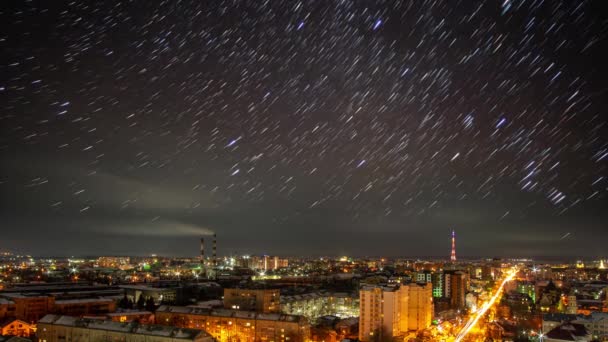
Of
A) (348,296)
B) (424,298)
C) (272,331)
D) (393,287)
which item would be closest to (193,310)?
(272,331)

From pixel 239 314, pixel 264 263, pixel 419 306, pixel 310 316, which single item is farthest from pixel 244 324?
pixel 264 263

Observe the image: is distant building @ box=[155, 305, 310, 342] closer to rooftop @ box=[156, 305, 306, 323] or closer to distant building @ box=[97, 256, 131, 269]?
rooftop @ box=[156, 305, 306, 323]

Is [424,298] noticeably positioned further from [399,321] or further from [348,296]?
[348,296]

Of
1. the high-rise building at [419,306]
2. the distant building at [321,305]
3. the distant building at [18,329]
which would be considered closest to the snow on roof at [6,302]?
the distant building at [18,329]

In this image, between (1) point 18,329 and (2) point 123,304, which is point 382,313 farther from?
(2) point 123,304

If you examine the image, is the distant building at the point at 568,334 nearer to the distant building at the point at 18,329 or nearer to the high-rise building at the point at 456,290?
the high-rise building at the point at 456,290

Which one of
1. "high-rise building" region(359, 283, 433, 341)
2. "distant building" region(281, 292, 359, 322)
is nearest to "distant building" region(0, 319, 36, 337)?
"distant building" region(281, 292, 359, 322)
